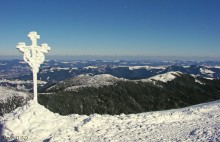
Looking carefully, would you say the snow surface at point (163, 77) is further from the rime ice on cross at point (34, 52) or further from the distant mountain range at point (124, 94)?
the rime ice on cross at point (34, 52)

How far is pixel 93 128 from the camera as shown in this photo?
25234mm

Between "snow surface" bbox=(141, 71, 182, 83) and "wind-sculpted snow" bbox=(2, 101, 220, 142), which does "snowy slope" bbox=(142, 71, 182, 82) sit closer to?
"snow surface" bbox=(141, 71, 182, 83)

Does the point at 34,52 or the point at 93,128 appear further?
the point at 34,52

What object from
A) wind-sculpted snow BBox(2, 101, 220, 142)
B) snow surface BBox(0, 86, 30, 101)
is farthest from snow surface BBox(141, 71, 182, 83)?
wind-sculpted snow BBox(2, 101, 220, 142)

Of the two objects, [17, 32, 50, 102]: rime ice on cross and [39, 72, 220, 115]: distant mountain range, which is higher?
[17, 32, 50, 102]: rime ice on cross

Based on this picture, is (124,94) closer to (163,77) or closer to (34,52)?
(163,77)

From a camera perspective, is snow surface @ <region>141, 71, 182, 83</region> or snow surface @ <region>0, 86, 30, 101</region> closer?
snow surface @ <region>0, 86, 30, 101</region>

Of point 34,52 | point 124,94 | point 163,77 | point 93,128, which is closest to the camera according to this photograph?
point 93,128

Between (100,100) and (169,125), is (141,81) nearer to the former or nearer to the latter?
(100,100)

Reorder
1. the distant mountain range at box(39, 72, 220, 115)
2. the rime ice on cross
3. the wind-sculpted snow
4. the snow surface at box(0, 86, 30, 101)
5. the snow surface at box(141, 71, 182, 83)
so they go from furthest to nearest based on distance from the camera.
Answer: the snow surface at box(141, 71, 182, 83), the distant mountain range at box(39, 72, 220, 115), the snow surface at box(0, 86, 30, 101), the rime ice on cross, the wind-sculpted snow

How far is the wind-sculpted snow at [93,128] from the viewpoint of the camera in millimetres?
22906

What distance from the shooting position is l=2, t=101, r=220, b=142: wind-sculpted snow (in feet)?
75.2

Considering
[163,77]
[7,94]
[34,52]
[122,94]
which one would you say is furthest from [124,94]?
[34,52]

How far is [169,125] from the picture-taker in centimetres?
2808
